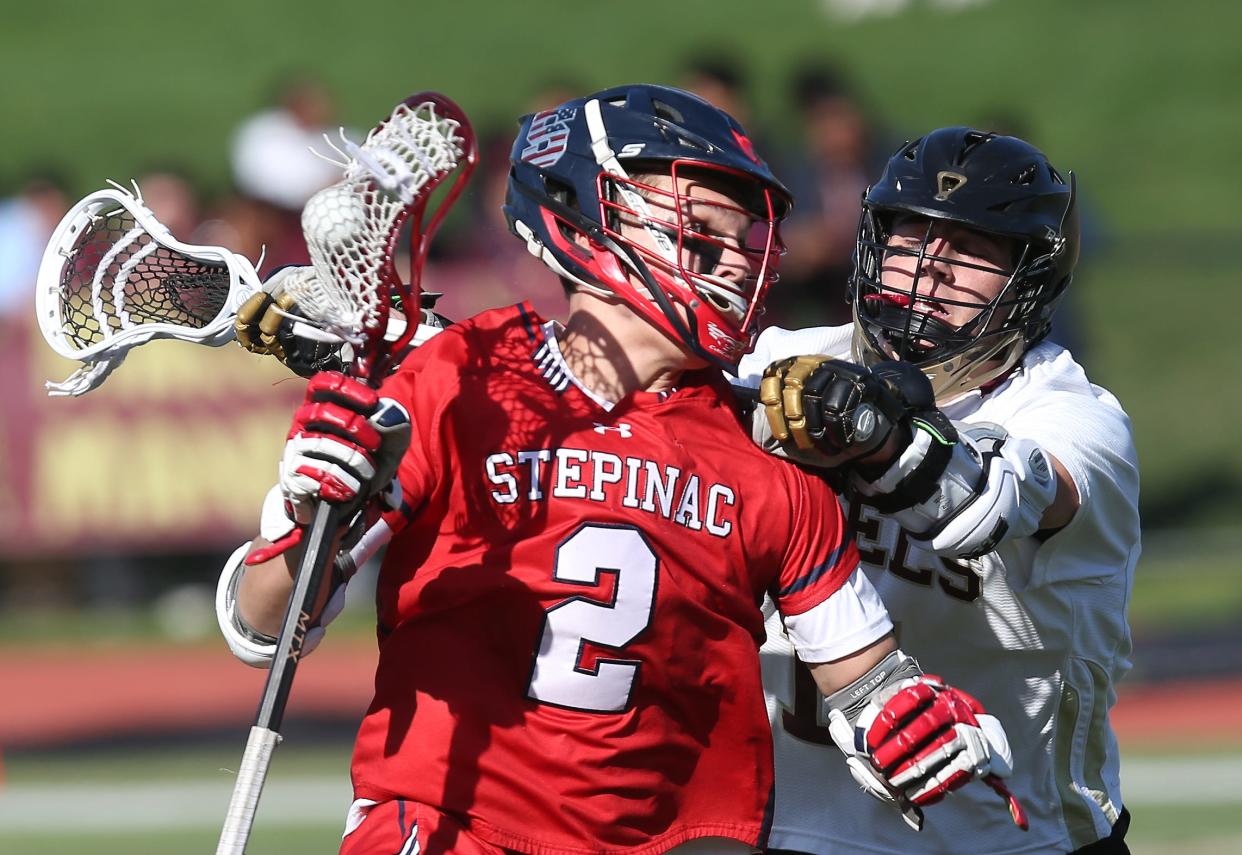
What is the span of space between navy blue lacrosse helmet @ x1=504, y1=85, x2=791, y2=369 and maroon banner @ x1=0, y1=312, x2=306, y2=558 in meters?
7.49

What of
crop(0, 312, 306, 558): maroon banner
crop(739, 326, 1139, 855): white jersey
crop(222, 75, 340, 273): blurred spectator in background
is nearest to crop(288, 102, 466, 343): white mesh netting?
crop(739, 326, 1139, 855): white jersey

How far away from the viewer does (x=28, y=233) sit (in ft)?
37.5

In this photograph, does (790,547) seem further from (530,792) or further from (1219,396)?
(1219,396)

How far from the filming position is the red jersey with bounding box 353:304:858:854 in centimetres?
311

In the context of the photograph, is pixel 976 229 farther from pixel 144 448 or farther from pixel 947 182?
pixel 144 448

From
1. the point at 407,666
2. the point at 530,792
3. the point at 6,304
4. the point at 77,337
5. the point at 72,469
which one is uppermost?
the point at 6,304

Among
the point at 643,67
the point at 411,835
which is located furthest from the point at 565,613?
the point at 643,67

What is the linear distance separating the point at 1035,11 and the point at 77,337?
20.9 meters

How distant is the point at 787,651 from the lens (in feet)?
13.1

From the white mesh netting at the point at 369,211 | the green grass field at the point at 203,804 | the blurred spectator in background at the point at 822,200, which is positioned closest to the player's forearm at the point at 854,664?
the white mesh netting at the point at 369,211

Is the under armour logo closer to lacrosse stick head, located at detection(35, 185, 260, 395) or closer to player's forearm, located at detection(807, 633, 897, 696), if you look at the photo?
player's forearm, located at detection(807, 633, 897, 696)

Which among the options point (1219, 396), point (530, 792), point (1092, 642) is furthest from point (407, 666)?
point (1219, 396)

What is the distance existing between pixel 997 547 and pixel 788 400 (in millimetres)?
776

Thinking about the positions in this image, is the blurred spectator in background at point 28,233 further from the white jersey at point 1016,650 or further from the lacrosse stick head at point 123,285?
the white jersey at point 1016,650
